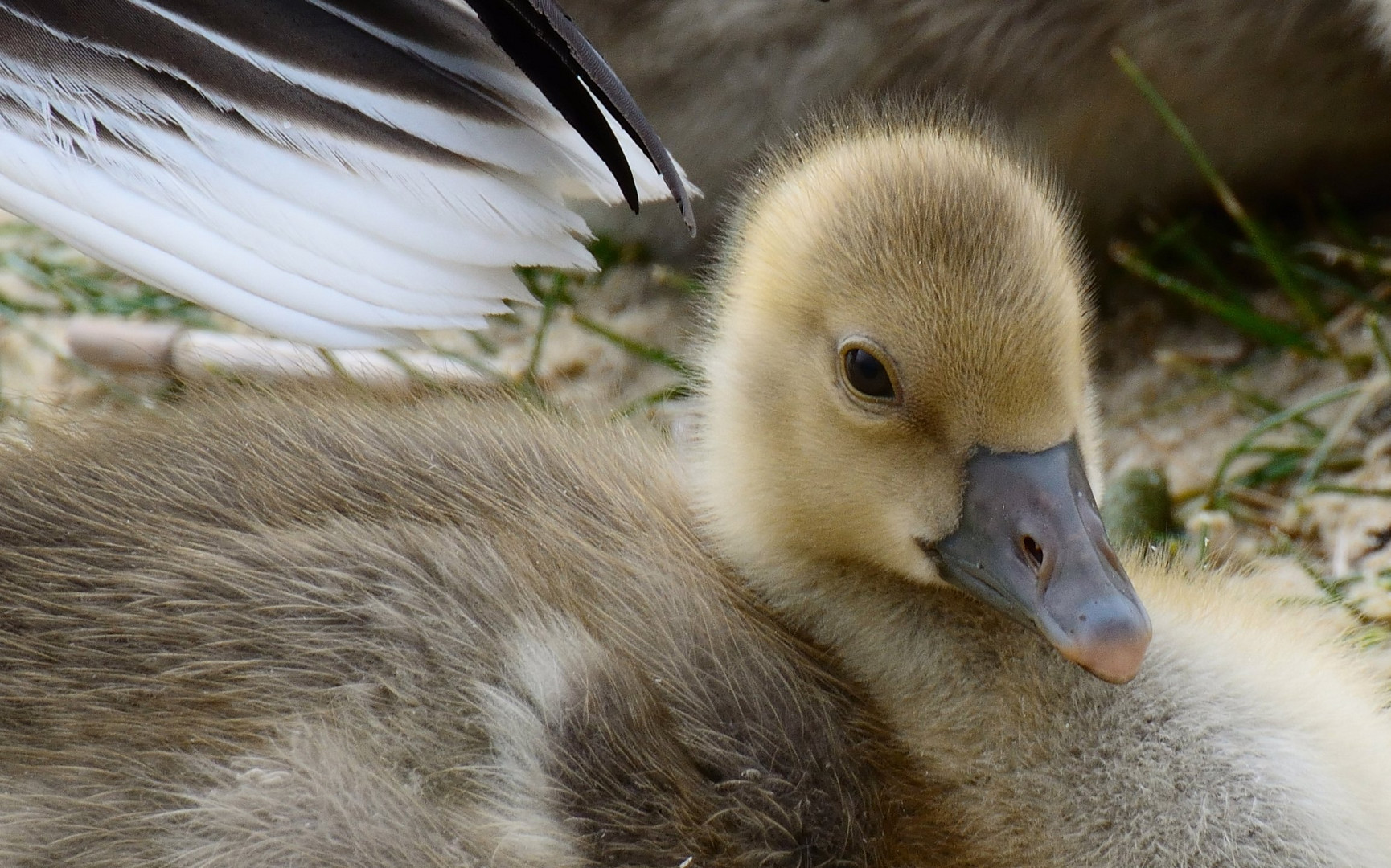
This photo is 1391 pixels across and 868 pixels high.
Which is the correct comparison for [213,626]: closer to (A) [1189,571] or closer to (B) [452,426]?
(B) [452,426]

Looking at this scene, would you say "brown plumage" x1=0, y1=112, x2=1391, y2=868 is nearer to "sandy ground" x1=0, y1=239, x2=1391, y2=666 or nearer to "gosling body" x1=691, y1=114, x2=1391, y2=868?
"gosling body" x1=691, y1=114, x2=1391, y2=868

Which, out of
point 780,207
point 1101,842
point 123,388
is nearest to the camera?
point 1101,842

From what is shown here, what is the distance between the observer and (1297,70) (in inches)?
103

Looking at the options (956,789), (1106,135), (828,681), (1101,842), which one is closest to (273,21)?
(828,681)

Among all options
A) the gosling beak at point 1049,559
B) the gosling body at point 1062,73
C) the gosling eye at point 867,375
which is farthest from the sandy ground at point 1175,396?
the gosling beak at point 1049,559

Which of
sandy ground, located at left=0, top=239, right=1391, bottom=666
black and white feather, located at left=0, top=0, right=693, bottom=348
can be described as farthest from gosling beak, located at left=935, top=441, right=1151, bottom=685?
sandy ground, located at left=0, top=239, right=1391, bottom=666

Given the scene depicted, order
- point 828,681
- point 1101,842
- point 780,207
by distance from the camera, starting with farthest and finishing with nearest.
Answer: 1. point 780,207
2. point 828,681
3. point 1101,842

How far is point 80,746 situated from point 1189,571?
1032 mm

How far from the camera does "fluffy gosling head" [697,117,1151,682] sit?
4.55 ft

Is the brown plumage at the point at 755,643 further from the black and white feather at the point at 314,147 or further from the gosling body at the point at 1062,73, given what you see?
the gosling body at the point at 1062,73

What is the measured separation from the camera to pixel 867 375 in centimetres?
147

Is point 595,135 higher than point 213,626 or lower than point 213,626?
higher

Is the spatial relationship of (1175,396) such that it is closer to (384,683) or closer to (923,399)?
(923,399)

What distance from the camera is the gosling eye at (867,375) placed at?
4.80 feet
